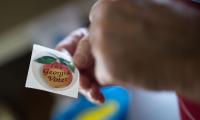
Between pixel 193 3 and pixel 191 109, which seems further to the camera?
pixel 191 109

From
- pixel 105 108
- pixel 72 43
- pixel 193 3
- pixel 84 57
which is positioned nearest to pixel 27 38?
pixel 105 108

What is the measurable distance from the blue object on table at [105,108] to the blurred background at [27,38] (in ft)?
0.21

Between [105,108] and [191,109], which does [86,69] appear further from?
[105,108]

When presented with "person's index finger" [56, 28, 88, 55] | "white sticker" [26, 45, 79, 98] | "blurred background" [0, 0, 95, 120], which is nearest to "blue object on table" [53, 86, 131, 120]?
"blurred background" [0, 0, 95, 120]

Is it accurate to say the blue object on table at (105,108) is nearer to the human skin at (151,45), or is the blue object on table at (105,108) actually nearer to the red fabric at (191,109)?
the red fabric at (191,109)

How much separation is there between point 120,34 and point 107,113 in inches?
27.4

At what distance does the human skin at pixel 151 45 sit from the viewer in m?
0.42

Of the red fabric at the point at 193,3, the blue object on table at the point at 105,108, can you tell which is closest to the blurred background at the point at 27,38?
the blue object on table at the point at 105,108

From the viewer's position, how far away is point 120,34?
436 millimetres

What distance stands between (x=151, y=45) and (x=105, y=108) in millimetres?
709

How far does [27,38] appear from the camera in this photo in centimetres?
114

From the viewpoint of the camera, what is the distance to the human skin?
0.42 metres

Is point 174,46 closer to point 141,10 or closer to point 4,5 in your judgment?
point 141,10

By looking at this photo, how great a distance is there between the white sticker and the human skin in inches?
4.4
